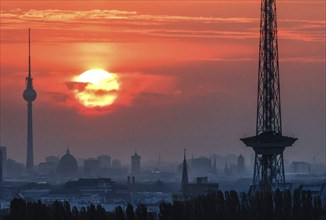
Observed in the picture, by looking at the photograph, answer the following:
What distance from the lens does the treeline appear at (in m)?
120

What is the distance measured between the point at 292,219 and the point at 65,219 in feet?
47.6

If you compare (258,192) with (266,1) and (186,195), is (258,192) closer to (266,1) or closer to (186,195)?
(266,1)

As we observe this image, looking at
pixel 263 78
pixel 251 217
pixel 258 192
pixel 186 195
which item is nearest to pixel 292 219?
pixel 251 217

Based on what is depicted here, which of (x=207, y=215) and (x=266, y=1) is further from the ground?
(x=266, y=1)

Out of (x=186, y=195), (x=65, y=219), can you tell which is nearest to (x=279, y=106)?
(x=65, y=219)

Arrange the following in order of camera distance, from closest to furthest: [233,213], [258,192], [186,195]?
[233,213] → [258,192] → [186,195]

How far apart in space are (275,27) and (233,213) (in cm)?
2132

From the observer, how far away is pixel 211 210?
128 meters

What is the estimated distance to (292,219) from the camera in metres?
121

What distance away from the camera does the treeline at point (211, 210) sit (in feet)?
393

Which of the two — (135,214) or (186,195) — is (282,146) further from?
(186,195)

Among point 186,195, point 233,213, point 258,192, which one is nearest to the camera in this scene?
point 233,213

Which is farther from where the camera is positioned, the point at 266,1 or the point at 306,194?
the point at 266,1

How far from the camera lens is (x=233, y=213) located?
416ft
